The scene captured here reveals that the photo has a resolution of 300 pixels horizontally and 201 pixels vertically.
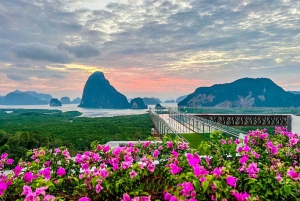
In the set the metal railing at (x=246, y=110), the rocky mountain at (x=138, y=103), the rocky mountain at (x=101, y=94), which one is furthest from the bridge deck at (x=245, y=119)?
the rocky mountain at (x=101, y=94)

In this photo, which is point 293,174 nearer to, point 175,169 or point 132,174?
point 175,169

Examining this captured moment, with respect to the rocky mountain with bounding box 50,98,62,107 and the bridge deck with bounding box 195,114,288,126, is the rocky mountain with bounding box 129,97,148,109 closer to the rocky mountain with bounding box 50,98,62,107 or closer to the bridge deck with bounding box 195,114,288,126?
the rocky mountain with bounding box 50,98,62,107

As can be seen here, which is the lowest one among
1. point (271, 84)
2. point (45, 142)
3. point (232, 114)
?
point (45, 142)

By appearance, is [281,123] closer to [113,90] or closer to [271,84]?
[271,84]

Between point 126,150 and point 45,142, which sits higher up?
point 126,150

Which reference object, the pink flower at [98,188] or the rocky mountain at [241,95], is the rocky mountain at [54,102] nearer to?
the rocky mountain at [241,95]

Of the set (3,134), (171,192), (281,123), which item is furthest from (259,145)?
(3,134)

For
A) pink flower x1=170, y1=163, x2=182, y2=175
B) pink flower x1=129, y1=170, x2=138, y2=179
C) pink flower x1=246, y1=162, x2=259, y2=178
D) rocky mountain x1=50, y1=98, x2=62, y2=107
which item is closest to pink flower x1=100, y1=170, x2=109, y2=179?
pink flower x1=129, y1=170, x2=138, y2=179
